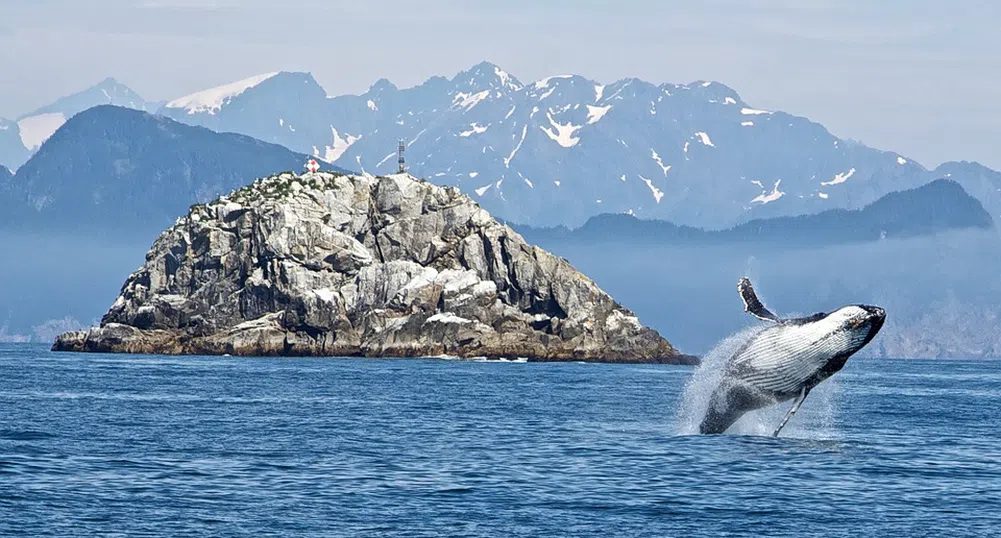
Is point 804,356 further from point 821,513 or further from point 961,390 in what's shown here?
point 961,390

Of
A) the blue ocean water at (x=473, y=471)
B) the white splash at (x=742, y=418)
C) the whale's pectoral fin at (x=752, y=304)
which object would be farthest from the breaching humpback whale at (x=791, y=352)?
the blue ocean water at (x=473, y=471)

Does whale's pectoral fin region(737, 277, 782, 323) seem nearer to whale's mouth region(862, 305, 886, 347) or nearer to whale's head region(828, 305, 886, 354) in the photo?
whale's head region(828, 305, 886, 354)

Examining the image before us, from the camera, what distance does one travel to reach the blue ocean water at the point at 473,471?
44375mm

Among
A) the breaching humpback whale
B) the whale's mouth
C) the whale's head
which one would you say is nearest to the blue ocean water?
the breaching humpback whale

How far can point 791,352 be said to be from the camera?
2005 inches

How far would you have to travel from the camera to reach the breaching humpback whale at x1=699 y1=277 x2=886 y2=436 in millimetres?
49719

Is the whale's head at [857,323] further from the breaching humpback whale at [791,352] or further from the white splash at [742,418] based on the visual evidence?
the white splash at [742,418]

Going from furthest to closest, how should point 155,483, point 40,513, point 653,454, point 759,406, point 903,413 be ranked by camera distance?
point 903,413, point 653,454, point 759,406, point 155,483, point 40,513

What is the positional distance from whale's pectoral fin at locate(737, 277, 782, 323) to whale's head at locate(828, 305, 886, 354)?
2040 mm

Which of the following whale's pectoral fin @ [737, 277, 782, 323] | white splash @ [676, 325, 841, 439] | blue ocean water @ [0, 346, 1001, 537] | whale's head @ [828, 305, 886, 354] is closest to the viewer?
blue ocean water @ [0, 346, 1001, 537]

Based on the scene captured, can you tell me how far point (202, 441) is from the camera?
63312mm

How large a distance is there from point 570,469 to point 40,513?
60.9ft

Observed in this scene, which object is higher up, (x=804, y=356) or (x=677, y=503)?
(x=804, y=356)

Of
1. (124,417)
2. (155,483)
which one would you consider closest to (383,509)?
(155,483)
